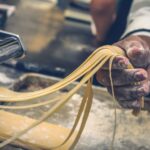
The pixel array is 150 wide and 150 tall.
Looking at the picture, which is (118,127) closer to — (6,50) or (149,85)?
(149,85)

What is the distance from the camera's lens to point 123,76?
59 centimetres

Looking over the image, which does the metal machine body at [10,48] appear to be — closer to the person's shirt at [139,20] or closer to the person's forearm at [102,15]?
the person's shirt at [139,20]

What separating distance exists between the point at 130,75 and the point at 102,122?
18 centimetres

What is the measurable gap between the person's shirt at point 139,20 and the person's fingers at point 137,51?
0.51 ft

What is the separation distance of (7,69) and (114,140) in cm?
38

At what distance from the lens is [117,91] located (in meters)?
0.62

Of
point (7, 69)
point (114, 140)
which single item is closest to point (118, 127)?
point (114, 140)

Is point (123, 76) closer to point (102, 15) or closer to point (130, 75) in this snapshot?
point (130, 75)

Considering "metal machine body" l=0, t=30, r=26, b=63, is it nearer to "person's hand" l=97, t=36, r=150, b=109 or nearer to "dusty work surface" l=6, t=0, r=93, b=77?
"person's hand" l=97, t=36, r=150, b=109

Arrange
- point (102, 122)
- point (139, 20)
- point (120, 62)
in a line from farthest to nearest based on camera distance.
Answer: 1. point (139, 20)
2. point (102, 122)
3. point (120, 62)

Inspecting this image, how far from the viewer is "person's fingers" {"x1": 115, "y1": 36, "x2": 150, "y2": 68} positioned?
60 centimetres

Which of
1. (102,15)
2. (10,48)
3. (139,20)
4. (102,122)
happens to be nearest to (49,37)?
(102,15)

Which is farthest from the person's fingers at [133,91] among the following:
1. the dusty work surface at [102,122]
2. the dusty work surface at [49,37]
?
the dusty work surface at [49,37]

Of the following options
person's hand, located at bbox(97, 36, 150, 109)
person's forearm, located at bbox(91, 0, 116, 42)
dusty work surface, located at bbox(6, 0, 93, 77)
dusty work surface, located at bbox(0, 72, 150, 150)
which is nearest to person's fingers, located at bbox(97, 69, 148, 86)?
person's hand, located at bbox(97, 36, 150, 109)
